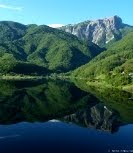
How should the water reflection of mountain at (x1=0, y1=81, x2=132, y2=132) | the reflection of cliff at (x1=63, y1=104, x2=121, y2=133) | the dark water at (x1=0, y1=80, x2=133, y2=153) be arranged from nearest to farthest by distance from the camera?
the dark water at (x1=0, y1=80, x2=133, y2=153) → the reflection of cliff at (x1=63, y1=104, x2=121, y2=133) → the water reflection of mountain at (x1=0, y1=81, x2=132, y2=132)

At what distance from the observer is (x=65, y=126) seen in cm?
11388

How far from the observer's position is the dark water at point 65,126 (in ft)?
278

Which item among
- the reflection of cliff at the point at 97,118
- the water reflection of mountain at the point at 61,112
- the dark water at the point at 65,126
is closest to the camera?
the dark water at the point at 65,126

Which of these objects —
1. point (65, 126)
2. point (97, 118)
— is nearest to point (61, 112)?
point (97, 118)

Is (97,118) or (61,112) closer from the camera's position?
(97,118)

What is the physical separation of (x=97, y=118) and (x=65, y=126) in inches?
965

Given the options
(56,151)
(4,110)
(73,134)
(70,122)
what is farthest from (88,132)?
(4,110)

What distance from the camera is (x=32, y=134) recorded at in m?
97.8

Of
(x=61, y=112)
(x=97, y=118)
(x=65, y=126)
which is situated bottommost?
(x=65, y=126)

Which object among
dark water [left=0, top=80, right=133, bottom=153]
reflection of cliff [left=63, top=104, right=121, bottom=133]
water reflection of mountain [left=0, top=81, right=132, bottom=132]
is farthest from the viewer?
water reflection of mountain [left=0, top=81, right=132, bottom=132]

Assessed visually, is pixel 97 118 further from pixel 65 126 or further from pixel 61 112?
pixel 65 126

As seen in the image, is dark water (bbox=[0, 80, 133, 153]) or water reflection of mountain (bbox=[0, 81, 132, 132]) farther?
water reflection of mountain (bbox=[0, 81, 132, 132])

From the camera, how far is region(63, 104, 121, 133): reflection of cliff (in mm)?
119181

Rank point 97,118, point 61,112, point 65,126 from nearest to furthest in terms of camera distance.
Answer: point 65,126 < point 97,118 < point 61,112
